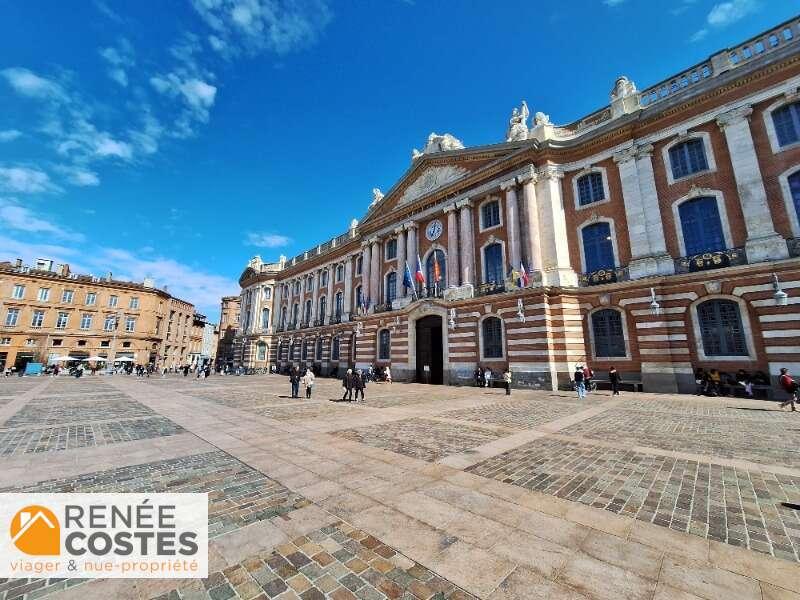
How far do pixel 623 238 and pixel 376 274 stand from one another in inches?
743

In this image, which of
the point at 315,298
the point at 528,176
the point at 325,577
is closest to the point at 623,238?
the point at 528,176

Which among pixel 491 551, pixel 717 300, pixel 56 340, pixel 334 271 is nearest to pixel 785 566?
pixel 491 551

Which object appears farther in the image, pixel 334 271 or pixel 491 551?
pixel 334 271

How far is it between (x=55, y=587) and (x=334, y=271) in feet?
123

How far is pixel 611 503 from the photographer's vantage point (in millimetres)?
4223

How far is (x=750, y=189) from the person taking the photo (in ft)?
50.9

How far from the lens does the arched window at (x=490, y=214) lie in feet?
77.0

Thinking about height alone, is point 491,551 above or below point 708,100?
below

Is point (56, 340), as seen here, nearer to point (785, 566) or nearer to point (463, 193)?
point (463, 193)

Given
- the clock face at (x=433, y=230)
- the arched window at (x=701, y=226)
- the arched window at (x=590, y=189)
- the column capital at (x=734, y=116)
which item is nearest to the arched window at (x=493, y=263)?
the clock face at (x=433, y=230)

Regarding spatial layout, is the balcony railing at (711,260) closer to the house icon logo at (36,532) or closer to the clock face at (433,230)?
the clock face at (433,230)

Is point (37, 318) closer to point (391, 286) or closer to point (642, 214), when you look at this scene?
point (391, 286)

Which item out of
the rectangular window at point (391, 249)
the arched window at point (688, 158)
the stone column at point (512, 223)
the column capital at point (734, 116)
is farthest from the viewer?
the rectangular window at point (391, 249)

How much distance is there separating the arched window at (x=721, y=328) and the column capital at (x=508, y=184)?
461 inches
